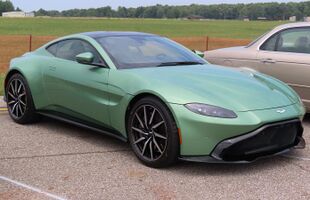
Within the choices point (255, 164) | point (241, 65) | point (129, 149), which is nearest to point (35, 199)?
point (129, 149)

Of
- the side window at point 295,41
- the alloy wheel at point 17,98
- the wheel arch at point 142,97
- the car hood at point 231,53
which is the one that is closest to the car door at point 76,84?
the wheel arch at point 142,97

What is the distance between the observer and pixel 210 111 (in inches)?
175

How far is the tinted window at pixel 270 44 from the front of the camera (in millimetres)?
7145

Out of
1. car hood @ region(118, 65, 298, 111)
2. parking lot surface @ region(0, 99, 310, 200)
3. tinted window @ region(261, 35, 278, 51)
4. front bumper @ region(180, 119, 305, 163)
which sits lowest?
parking lot surface @ region(0, 99, 310, 200)

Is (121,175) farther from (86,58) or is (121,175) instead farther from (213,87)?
(86,58)

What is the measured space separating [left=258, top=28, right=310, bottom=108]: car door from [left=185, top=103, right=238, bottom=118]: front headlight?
8.43 ft

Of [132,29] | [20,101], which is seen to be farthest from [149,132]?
[132,29]

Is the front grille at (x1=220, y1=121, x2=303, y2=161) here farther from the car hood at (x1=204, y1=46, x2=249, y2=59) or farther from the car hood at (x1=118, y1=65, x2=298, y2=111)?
the car hood at (x1=204, y1=46, x2=249, y2=59)

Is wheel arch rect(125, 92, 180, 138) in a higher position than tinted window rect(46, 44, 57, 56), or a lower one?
lower

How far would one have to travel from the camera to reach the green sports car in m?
4.45

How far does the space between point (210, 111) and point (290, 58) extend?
278cm

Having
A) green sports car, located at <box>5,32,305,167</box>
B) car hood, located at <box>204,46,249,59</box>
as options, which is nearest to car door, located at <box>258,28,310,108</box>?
car hood, located at <box>204,46,249,59</box>

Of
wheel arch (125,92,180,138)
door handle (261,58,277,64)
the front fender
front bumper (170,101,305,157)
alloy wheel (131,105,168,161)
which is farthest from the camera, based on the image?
door handle (261,58,277,64)

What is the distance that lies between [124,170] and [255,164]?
4.18 ft
